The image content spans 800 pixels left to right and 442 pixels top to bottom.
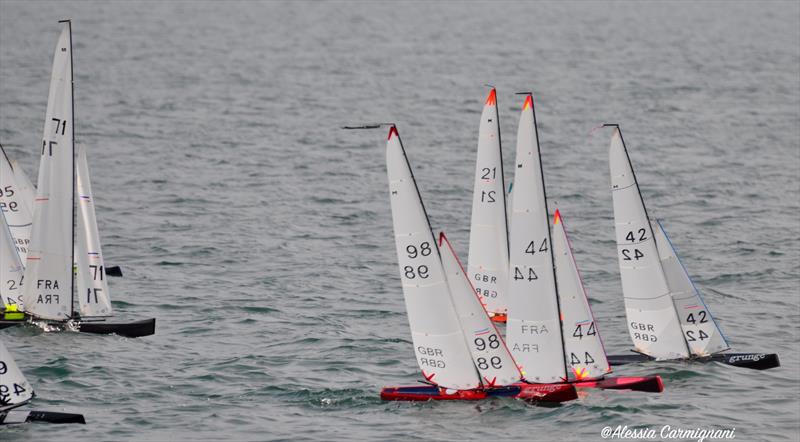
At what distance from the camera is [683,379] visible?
36.5m

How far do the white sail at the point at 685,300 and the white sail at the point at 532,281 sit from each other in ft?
18.9

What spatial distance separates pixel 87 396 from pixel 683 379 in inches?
632

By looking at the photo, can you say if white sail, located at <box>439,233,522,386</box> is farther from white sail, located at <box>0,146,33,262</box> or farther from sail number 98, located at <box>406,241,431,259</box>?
white sail, located at <box>0,146,33,262</box>

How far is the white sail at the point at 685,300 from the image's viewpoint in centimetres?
3700

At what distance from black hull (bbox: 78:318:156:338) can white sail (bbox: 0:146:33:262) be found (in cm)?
522

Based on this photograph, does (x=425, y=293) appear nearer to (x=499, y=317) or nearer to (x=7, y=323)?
(x=499, y=317)

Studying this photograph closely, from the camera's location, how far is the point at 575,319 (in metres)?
33.3

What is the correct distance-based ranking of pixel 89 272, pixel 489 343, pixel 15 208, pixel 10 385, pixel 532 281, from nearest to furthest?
pixel 10 385 → pixel 532 281 → pixel 489 343 → pixel 89 272 → pixel 15 208

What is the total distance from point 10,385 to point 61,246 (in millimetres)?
9108

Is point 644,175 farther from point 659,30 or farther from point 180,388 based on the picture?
point 659,30

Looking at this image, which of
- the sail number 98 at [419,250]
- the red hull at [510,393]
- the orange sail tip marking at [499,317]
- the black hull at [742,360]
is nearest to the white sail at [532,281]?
the red hull at [510,393]

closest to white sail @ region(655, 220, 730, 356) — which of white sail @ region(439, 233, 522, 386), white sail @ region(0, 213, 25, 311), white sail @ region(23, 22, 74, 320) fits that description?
white sail @ region(439, 233, 522, 386)

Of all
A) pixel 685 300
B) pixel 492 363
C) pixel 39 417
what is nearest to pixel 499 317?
pixel 685 300

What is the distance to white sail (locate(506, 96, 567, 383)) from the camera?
3172 cm
